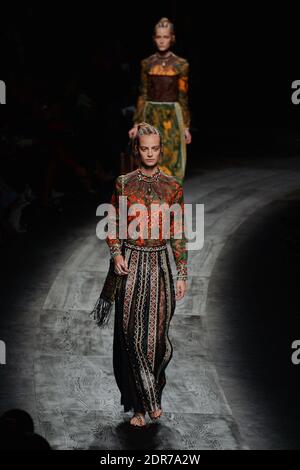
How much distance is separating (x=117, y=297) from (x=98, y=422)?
0.84 metres

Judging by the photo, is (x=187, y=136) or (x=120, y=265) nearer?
(x=120, y=265)

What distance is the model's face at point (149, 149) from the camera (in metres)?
7.57

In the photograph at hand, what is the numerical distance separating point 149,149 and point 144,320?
43.8 inches

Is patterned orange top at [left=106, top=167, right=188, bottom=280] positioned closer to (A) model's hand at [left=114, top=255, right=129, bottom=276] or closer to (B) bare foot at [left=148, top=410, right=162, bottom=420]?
(A) model's hand at [left=114, top=255, right=129, bottom=276]

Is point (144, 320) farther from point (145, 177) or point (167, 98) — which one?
point (167, 98)

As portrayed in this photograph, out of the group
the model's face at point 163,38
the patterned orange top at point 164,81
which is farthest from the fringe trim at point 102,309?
the patterned orange top at point 164,81

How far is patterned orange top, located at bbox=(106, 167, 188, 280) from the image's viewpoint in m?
7.73

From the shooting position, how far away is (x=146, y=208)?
7727 millimetres

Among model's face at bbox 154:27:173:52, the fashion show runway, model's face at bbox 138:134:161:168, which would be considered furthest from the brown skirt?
model's face at bbox 154:27:173:52

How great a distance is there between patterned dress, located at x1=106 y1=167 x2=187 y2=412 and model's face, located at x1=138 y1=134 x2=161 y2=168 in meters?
0.11

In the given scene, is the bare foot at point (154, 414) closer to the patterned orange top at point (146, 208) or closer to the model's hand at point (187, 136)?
the patterned orange top at point (146, 208)

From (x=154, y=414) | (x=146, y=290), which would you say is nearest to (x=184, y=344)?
(x=154, y=414)

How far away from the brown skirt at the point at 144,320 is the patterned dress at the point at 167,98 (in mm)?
4957
